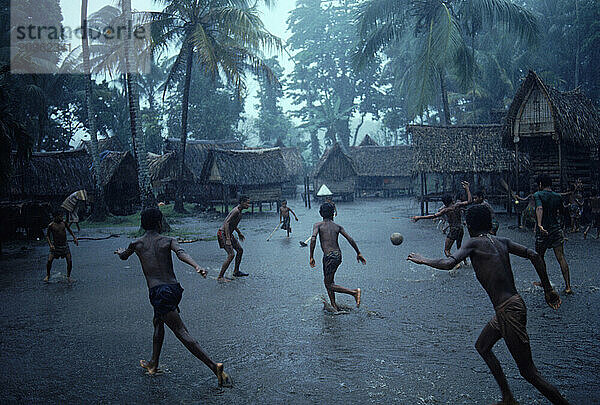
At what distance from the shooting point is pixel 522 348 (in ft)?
12.7

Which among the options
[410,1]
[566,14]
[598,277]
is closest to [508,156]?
[410,1]

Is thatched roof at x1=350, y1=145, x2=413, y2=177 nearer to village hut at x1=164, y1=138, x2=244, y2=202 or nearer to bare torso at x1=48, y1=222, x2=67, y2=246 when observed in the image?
village hut at x1=164, y1=138, x2=244, y2=202

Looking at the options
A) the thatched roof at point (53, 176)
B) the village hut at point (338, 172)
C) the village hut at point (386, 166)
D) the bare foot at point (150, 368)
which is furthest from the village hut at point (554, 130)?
the village hut at point (386, 166)

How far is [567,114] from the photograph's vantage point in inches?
661

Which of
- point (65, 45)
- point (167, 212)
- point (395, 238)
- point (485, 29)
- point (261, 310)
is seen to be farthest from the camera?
point (485, 29)

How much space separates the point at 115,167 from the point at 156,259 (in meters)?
23.8

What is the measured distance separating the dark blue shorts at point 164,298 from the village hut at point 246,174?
22.6 m

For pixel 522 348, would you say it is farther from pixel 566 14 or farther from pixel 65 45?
pixel 566 14

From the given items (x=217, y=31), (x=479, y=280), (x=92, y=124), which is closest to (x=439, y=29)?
(x=217, y=31)

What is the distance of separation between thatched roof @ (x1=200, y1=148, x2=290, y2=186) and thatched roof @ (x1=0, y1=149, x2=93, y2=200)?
6601 mm

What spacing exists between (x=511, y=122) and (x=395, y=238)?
517 inches

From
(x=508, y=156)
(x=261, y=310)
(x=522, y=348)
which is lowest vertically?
(x=261, y=310)

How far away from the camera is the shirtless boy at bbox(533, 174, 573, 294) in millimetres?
7734

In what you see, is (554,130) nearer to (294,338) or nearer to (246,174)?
(294,338)
